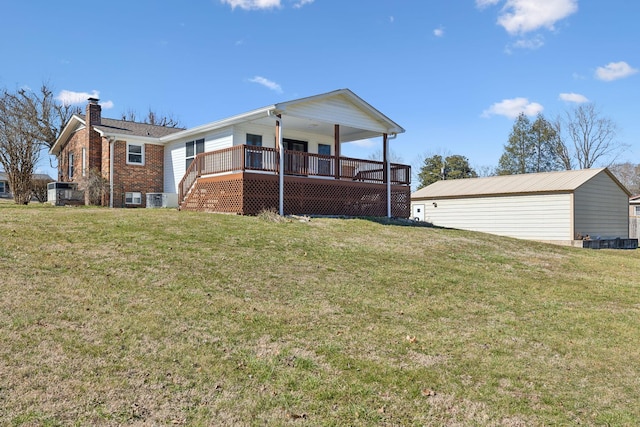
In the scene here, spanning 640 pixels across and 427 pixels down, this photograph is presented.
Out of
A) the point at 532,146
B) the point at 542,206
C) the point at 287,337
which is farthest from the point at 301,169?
the point at 532,146

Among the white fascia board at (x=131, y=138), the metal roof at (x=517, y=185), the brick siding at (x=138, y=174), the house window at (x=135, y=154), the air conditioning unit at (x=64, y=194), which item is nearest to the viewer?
the white fascia board at (x=131, y=138)

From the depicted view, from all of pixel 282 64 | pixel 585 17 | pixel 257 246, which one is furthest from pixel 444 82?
pixel 257 246

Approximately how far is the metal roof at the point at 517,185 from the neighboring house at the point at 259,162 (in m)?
7.89

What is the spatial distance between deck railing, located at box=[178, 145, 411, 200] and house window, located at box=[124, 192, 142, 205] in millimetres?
3688

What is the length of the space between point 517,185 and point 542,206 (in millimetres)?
2096

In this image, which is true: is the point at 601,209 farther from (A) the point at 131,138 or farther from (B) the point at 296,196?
(A) the point at 131,138

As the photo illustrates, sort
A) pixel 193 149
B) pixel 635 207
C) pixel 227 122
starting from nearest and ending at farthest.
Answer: pixel 227 122, pixel 193 149, pixel 635 207

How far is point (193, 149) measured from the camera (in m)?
19.8

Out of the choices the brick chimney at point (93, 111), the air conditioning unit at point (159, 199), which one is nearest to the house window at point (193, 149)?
the air conditioning unit at point (159, 199)

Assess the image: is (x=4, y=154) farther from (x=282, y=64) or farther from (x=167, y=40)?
(x=282, y=64)

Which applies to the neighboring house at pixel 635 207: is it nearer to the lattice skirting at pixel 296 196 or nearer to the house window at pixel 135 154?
the lattice skirting at pixel 296 196

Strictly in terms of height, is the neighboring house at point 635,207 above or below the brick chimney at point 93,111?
below

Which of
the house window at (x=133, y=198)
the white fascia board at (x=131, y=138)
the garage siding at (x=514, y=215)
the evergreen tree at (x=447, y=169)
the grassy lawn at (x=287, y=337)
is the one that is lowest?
the grassy lawn at (x=287, y=337)

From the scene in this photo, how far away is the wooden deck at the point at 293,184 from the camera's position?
15.3 m
